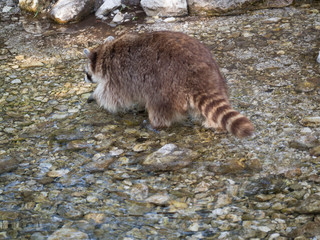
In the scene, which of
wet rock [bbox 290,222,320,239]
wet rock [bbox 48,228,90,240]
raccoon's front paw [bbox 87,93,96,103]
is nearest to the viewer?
wet rock [bbox 290,222,320,239]

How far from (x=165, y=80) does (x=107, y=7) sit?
9.30ft

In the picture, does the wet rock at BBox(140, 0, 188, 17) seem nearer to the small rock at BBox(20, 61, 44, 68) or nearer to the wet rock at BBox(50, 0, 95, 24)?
the wet rock at BBox(50, 0, 95, 24)

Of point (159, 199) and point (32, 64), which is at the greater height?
point (32, 64)

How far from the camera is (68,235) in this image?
2.84 metres

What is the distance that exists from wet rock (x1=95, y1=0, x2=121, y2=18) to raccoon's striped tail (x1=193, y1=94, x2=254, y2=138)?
3083mm

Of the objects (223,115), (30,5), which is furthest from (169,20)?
(223,115)

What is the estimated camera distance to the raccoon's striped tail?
338cm

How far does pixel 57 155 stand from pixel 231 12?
3329 mm

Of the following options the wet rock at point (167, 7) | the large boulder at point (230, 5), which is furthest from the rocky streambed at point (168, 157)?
the wet rock at point (167, 7)

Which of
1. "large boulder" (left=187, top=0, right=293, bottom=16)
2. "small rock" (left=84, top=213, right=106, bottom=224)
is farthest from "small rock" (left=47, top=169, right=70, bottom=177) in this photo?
"large boulder" (left=187, top=0, right=293, bottom=16)

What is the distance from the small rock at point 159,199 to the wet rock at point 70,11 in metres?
3.74

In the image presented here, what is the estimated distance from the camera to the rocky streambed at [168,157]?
2.94 m

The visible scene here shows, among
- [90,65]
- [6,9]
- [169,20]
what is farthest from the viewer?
[6,9]

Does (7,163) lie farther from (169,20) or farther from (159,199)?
(169,20)
